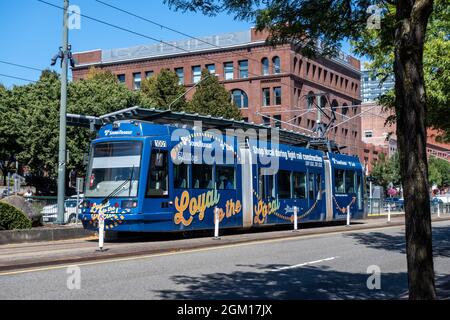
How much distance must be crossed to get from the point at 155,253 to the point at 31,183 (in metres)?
38.0

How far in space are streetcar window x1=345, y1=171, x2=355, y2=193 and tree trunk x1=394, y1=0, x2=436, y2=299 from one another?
72.2 ft

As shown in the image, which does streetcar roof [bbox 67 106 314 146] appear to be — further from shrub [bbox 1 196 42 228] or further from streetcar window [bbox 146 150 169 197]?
shrub [bbox 1 196 42 228]

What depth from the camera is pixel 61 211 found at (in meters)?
19.3

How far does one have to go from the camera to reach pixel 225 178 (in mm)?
18984

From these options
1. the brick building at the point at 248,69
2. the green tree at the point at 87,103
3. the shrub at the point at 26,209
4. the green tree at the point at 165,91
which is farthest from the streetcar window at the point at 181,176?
the brick building at the point at 248,69

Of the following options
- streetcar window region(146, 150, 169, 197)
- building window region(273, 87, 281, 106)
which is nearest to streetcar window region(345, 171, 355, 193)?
streetcar window region(146, 150, 169, 197)

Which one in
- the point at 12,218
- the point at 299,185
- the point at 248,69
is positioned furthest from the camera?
the point at 248,69

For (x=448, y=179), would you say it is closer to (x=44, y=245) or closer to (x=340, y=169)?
(x=340, y=169)

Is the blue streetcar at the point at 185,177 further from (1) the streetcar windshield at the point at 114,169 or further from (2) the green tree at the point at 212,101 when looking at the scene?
(2) the green tree at the point at 212,101

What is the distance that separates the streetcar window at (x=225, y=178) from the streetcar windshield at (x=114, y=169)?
343cm

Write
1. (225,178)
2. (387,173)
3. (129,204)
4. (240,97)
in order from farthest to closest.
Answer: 1. (387,173)
2. (240,97)
3. (225,178)
4. (129,204)

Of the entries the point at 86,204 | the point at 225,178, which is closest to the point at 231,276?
the point at 86,204

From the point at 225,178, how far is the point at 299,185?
5065 mm

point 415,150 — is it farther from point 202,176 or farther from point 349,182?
point 349,182
